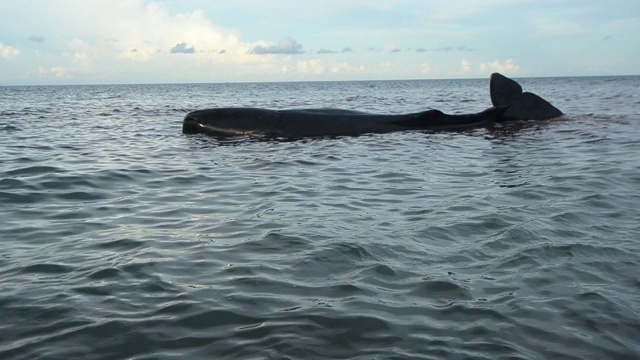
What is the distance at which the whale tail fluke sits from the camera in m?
17.3

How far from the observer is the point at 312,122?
15.1 meters

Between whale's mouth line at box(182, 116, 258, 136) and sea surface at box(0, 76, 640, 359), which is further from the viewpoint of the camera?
whale's mouth line at box(182, 116, 258, 136)

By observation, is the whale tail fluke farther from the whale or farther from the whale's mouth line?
the whale's mouth line

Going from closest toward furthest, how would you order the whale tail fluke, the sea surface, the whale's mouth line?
the sea surface, the whale's mouth line, the whale tail fluke

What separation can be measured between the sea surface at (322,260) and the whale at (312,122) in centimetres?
367

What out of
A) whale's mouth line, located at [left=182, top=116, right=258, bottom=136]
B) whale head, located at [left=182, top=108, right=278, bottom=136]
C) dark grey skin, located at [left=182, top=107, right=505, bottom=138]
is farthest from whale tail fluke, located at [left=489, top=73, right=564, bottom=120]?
whale's mouth line, located at [left=182, top=116, right=258, bottom=136]

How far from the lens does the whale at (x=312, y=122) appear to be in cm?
1478

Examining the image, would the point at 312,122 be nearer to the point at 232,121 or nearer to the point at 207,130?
the point at 232,121

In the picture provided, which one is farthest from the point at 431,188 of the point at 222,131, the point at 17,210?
the point at 222,131

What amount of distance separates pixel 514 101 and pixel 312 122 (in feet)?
22.0

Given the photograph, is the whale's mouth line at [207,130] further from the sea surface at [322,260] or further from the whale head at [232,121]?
the sea surface at [322,260]

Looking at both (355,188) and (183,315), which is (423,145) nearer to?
(355,188)

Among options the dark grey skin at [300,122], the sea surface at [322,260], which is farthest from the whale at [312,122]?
the sea surface at [322,260]

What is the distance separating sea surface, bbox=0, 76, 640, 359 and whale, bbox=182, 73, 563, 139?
367cm
